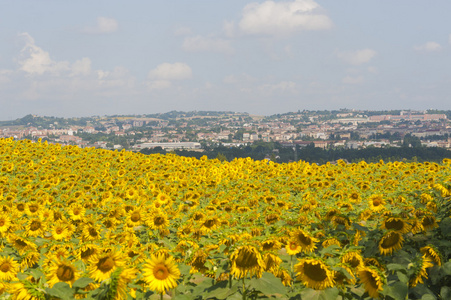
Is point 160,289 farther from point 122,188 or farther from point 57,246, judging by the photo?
point 122,188

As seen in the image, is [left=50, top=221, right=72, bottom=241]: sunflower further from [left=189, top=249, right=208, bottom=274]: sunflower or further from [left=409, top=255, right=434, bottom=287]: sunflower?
[left=409, top=255, right=434, bottom=287]: sunflower

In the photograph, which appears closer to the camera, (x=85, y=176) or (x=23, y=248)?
(x=23, y=248)

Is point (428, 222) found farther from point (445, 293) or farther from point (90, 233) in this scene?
point (90, 233)

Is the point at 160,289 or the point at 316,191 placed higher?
the point at 160,289

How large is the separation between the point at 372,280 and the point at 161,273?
6.46ft

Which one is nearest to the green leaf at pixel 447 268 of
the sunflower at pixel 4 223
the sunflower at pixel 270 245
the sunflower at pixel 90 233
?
the sunflower at pixel 270 245

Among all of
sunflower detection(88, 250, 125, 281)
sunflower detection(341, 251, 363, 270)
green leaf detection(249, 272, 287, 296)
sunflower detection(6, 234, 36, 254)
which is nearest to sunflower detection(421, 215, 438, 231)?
sunflower detection(341, 251, 363, 270)

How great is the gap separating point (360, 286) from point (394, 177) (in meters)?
14.5

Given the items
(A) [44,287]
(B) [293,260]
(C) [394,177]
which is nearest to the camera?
(A) [44,287]

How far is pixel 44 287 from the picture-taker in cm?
297

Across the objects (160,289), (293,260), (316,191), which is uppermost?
(160,289)

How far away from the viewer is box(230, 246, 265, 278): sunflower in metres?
3.33

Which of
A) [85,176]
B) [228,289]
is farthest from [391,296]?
[85,176]

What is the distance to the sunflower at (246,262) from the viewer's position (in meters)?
3.33
